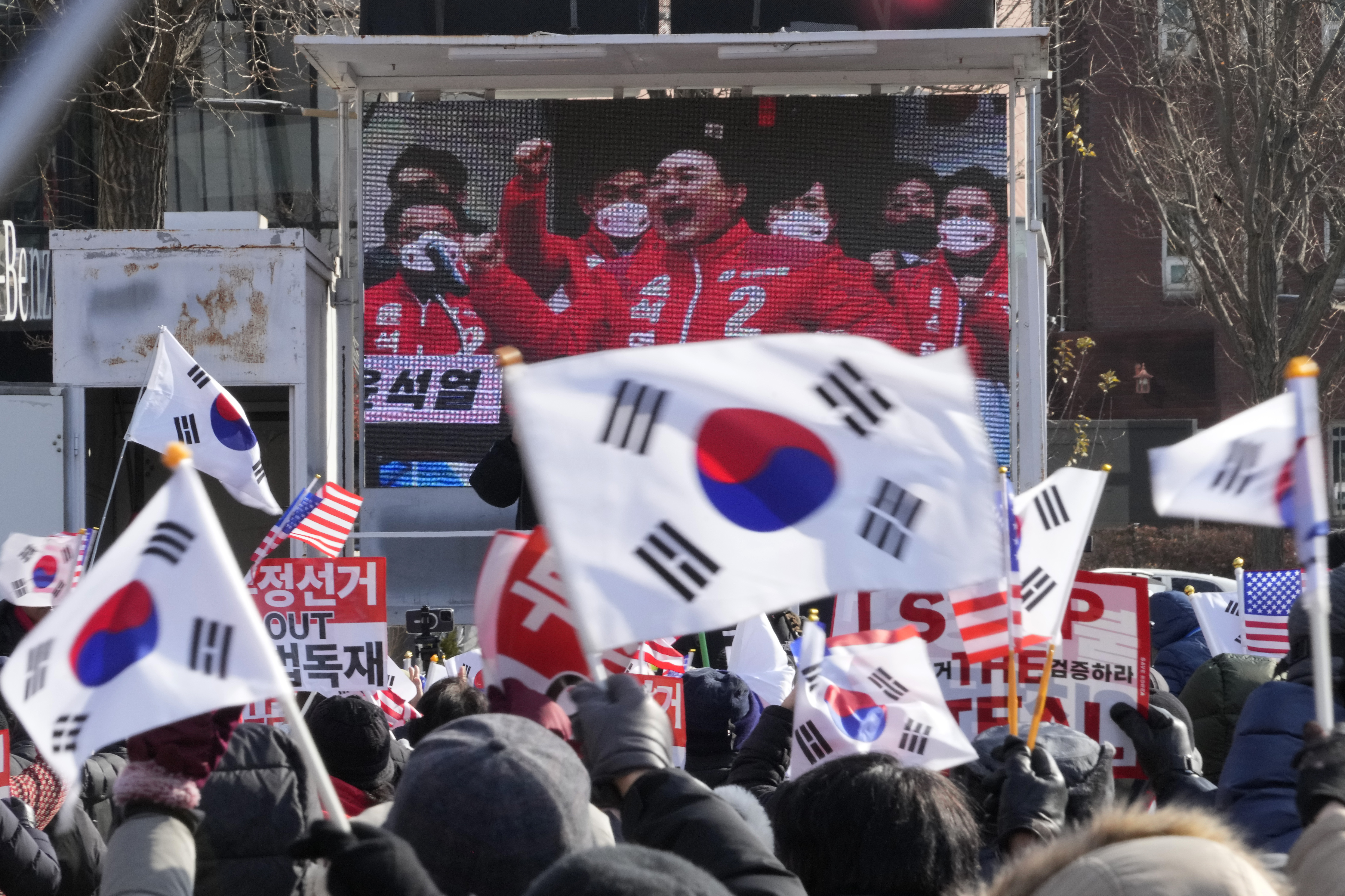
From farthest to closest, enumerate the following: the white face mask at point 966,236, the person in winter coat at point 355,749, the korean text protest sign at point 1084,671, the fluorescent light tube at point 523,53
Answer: the white face mask at point 966,236 < the fluorescent light tube at point 523,53 < the korean text protest sign at point 1084,671 < the person in winter coat at point 355,749

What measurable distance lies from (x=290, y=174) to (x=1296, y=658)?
16.6 metres

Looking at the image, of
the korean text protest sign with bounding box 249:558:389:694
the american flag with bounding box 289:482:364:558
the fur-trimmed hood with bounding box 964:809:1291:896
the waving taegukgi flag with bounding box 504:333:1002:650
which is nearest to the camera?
the fur-trimmed hood with bounding box 964:809:1291:896

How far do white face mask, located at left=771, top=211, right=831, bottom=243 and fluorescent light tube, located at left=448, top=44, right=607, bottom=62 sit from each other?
2.14 metres

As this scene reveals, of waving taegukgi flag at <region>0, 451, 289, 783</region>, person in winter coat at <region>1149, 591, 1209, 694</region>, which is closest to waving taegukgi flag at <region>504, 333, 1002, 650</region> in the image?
waving taegukgi flag at <region>0, 451, 289, 783</region>

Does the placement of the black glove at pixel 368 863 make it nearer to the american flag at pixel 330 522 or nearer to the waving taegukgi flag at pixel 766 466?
the waving taegukgi flag at pixel 766 466

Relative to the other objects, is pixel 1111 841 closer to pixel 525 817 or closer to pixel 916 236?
pixel 525 817

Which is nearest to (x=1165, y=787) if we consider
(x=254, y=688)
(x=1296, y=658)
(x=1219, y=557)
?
(x=1296, y=658)

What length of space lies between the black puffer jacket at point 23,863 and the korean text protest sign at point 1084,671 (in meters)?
2.55

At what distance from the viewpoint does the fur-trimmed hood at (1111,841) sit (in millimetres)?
1838

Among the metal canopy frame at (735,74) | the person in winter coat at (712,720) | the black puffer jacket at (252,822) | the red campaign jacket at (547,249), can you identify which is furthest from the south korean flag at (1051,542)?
the red campaign jacket at (547,249)

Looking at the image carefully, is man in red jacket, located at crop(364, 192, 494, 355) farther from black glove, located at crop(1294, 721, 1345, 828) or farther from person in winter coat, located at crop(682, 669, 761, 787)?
black glove, located at crop(1294, 721, 1345, 828)

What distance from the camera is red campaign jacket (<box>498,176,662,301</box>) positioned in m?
13.8

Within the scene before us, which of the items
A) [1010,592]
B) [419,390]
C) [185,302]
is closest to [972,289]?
[419,390]

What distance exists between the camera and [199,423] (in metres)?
7.64
